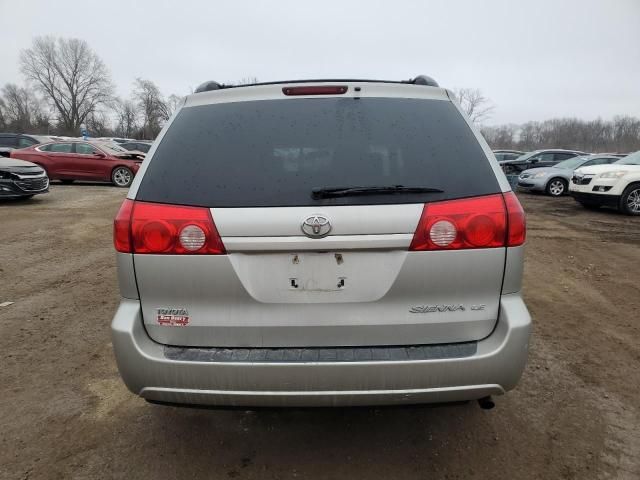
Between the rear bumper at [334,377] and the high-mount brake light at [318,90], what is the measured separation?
1.27 meters

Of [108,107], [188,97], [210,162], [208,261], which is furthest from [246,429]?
[108,107]

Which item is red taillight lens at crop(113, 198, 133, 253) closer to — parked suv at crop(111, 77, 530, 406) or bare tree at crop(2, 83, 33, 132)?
parked suv at crop(111, 77, 530, 406)

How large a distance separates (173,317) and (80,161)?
1614 centimetres

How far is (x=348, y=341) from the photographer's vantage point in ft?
6.43

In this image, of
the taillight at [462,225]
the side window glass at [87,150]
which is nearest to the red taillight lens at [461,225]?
the taillight at [462,225]

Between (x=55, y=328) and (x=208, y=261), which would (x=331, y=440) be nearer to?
(x=208, y=261)

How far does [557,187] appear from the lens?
15922 millimetres

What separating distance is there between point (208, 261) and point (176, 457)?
1.19m

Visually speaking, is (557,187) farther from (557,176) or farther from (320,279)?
(320,279)

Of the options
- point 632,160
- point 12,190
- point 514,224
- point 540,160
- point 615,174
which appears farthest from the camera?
point 540,160

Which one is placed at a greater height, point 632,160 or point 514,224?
point 514,224

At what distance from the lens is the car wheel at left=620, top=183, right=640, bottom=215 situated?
11.0 metres

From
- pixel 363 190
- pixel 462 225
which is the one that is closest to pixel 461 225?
pixel 462 225

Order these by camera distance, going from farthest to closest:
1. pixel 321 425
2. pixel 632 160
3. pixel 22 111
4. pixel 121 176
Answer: pixel 22 111, pixel 121 176, pixel 632 160, pixel 321 425
